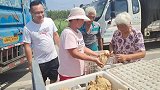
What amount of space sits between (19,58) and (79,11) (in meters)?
4.27

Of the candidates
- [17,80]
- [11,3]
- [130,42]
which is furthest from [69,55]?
[17,80]

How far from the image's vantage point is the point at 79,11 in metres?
2.90

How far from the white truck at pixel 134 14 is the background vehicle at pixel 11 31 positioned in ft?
10.6

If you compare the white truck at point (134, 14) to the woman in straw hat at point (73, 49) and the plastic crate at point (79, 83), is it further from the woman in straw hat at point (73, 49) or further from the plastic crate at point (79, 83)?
the plastic crate at point (79, 83)

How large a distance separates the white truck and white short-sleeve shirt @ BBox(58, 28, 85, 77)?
21.6ft

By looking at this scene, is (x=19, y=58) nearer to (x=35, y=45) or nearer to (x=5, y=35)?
(x=5, y=35)

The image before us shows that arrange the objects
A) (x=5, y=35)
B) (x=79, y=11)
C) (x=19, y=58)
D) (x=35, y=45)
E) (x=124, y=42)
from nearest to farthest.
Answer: (x=79, y=11), (x=124, y=42), (x=35, y=45), (x=5, y=35), (x=19, y=58)

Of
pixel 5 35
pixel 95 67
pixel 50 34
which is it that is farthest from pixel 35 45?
pixel 5 35

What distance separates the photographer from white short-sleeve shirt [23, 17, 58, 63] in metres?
3.65

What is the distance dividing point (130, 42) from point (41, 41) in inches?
48.9

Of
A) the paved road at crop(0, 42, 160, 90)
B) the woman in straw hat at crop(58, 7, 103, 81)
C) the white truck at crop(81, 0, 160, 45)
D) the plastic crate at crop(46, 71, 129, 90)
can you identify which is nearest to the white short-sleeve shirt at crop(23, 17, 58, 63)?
the woman in straw hat at crop(58, 7, 103, 81)

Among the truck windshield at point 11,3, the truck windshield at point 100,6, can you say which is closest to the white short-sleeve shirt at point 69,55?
the truck windshield at point 11,3

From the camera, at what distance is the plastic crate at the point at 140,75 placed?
1.97 m

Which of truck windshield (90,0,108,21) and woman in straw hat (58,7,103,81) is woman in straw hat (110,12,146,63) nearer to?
woman in straw hat (58,7,103,81)
